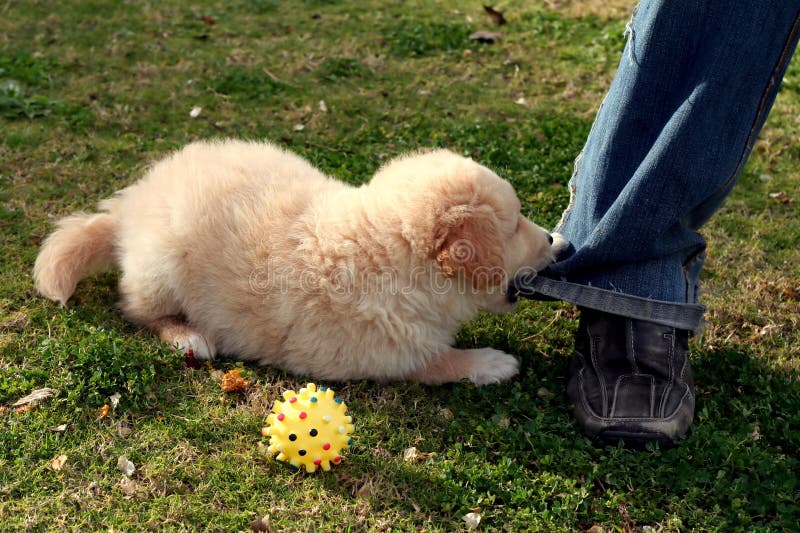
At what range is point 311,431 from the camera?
239cm

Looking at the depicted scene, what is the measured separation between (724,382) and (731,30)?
137 cm

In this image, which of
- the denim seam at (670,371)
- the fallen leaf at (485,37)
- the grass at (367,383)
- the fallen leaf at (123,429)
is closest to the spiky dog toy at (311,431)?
the grass at (367,383)

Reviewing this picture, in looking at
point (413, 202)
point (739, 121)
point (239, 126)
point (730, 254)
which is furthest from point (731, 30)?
point (239, 126)

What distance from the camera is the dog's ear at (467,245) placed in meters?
2.58

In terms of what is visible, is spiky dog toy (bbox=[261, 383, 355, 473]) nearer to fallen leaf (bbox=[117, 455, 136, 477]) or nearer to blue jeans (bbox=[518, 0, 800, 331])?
fallen leaf (bbox=[117, 455, 136, 477])

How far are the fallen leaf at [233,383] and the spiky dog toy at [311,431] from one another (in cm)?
40

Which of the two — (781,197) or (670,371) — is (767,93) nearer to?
(670,371)

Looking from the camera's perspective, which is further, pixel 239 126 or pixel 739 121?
pixel 239 126

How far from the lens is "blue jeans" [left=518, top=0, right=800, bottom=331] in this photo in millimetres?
2396

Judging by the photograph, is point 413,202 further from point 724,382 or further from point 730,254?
point 730,254

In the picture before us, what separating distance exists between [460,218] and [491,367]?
27.3 inches

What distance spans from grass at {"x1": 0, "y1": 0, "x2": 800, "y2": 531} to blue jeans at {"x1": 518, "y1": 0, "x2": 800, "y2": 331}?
428 mm

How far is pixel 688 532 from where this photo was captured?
2.26m

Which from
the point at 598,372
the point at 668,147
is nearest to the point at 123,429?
the point at 598,372
